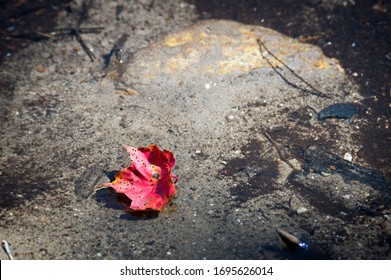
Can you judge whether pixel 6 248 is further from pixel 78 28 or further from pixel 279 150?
pixel 78 28

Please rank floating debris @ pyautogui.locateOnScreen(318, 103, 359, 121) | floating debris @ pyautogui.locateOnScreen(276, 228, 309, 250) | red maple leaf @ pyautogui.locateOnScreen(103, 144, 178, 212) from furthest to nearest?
floating debris @ pyautogui.locateOnScreen(318, 103, 359, 121) < red maple leaf @ pyautogui.locateOnScreen(103, 144, 178, 212) < floating debris @ pyautogui.locateOnScreen(276, 228, 309, 250)

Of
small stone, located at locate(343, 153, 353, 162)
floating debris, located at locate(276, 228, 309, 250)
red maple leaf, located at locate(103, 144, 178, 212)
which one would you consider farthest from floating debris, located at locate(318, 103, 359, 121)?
red maple leaf, located at locate(103, 144, 178, 212)

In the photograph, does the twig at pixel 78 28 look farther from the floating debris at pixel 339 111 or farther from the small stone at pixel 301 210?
Result: the small stone at pixel 301 210

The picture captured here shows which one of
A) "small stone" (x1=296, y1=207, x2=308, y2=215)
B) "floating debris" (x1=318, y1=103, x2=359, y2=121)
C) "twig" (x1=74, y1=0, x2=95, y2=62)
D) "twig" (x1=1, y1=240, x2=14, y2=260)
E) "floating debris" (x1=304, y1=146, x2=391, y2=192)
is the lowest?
"twig" (x1=1, y1=240, x2=14, y2=260)

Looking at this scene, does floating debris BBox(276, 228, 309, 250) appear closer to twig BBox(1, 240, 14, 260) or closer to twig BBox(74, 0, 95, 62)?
twig BBox(1, 240, 14, 260)

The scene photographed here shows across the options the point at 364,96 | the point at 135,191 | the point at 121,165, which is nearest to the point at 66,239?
the point at 135,191

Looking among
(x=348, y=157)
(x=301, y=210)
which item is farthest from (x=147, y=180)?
(x=348, y=157)

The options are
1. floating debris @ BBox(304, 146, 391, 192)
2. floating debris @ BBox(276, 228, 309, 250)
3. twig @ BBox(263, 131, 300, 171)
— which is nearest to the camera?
floating debris @ BBox(276, 228, 309, 250)

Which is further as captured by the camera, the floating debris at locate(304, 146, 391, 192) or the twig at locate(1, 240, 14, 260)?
the floating debris at locate(304, 146, 391, 192)
